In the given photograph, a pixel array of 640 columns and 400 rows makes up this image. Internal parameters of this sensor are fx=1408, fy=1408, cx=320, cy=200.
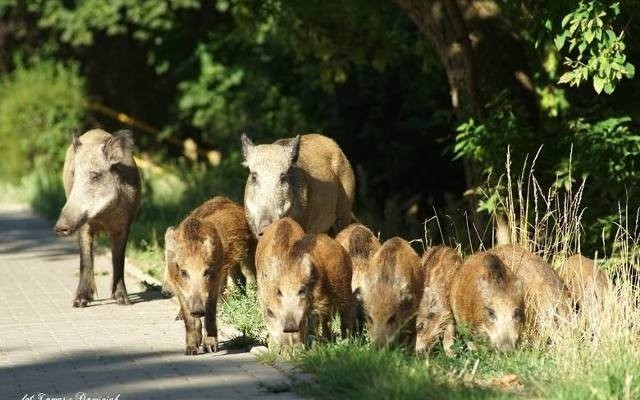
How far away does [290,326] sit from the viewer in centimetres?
1002

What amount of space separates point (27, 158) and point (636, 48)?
17.9 m

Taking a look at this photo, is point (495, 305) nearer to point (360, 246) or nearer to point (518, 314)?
point (518, 314)

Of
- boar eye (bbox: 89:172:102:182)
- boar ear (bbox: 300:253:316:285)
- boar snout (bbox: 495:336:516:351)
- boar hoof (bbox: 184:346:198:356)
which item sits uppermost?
boar eye (bbox: 89:172:102:182)

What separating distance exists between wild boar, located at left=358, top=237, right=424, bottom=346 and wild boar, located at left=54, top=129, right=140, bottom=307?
456 cm

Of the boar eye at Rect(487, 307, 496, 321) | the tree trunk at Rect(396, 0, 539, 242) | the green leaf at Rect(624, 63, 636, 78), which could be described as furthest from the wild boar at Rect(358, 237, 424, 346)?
the tree trunk at Rect(396, 0, 539, 242)

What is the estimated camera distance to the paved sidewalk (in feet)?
31.0

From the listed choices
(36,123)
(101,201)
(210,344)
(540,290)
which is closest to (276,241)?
(210,344)

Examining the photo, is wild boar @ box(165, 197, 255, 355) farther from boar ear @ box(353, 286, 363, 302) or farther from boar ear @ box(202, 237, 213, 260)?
boar ear @ box(353, 286, 363, 302)

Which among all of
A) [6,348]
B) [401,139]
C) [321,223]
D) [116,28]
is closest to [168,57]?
[116,28]

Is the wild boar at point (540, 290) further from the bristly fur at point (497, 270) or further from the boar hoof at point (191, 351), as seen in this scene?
the boar hoof at point (191, 351)

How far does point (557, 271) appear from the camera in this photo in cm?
1195

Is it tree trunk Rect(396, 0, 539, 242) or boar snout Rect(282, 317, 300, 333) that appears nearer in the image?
boar snout Rect(282, 317, 300, 333)

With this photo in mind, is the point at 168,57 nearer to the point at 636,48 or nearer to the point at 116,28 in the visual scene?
the point at 116,28

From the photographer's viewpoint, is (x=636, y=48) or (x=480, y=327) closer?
(x=480, y=327)
